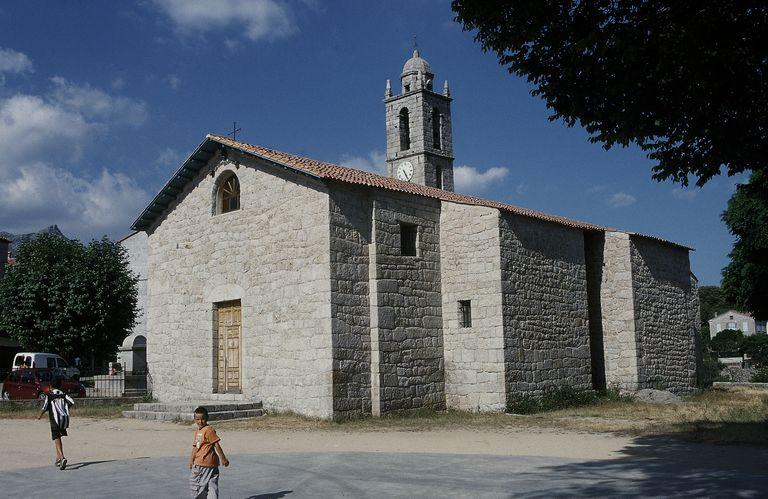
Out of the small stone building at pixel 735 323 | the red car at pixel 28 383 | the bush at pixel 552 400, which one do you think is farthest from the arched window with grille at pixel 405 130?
the small stone building at pixel 735 323

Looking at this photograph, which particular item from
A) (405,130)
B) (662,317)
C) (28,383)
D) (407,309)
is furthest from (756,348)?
(28,383)

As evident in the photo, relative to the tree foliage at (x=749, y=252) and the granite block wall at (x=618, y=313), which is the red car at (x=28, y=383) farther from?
the tree foliage at (x=749, y=252)

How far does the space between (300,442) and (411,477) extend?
419cm

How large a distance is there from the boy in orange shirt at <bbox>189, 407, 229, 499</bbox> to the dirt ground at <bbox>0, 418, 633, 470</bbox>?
4.40 metres

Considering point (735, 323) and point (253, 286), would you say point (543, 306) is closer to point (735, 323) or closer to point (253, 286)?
point (253, 286)

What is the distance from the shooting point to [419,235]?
17.8m

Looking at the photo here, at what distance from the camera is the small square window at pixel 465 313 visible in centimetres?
1761

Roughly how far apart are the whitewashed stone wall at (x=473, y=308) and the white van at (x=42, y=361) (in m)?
17.0

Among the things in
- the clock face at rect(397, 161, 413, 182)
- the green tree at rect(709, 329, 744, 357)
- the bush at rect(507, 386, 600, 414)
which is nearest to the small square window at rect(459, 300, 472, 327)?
the bush at rect(507, 386, 600, 414)

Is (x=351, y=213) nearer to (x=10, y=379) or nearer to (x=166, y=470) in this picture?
(x=166, y=470)

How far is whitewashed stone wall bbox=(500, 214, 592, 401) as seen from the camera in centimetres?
1725

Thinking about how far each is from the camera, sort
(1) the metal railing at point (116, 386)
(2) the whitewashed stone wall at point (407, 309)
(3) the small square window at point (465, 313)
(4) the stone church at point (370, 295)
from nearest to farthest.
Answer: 1. (4) the stone church at point (370, 295)
2. (2) the whitewashed stone wall at point (407, 309)
3. (3) the small square window at point (465, 313)
4. (1) the metal railing at point (116, 386)

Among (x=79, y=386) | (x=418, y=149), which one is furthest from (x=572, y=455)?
(x=418, y=149)

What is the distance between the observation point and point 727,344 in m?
50.2
